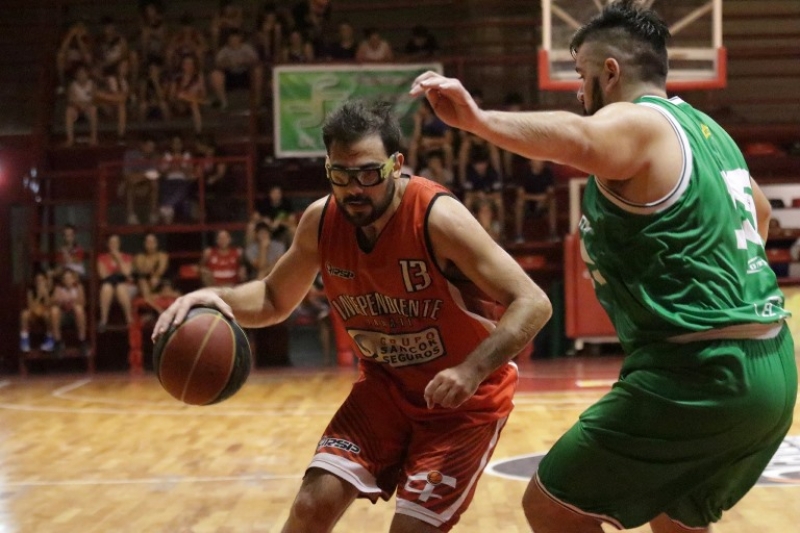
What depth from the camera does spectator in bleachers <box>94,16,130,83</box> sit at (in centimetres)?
1686

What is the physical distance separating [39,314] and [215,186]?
2986 millimetres

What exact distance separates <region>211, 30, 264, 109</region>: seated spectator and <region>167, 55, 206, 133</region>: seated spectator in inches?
10.3

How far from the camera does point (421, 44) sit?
16.6 m

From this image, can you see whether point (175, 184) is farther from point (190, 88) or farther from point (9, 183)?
point (9, 183)

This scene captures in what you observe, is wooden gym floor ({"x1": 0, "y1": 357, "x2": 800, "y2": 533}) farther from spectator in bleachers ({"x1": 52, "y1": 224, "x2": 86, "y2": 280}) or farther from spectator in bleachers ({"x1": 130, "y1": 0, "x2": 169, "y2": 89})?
spectator in bleachers ({"x1": 130, "y1": 0, "x2": 169, "y2": 89})

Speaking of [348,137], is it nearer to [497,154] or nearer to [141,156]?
[497,154]

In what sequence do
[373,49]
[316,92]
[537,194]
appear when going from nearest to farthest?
[537,194] < [316,92] < [373,49]

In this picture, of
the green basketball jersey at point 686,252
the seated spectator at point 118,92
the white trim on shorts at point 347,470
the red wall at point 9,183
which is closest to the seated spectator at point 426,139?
the seated spectator at point 118,92

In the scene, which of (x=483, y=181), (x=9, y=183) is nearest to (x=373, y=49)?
(x=483, y=181)

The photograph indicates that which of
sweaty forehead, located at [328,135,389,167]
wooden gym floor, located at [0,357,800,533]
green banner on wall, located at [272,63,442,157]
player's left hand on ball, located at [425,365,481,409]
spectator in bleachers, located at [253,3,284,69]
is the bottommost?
wooden gym floor, located at [0,357,800,533]

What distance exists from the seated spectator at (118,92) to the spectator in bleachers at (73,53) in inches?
20.3

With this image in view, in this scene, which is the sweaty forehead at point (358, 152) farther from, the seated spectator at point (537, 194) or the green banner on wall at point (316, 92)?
the green banner on wall at point (316, 92)

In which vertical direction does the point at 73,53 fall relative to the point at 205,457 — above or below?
above

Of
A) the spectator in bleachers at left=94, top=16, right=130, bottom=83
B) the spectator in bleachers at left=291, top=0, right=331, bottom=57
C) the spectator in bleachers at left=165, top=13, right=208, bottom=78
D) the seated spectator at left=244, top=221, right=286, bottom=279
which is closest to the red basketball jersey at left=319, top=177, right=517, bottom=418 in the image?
the seated spectator at left=244, top=221, right=286, bottom=279
